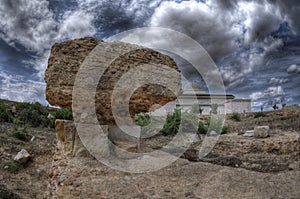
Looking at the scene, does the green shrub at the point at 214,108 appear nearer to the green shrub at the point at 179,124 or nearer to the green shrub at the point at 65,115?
the green shrub at the point at 179,124

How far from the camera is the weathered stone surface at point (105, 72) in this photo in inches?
187

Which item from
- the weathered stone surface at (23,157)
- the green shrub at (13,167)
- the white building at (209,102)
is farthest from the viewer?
the white building at (209,102)

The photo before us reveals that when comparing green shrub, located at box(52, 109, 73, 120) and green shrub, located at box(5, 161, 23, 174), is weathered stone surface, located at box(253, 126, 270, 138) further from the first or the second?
green shrub, located at box(52, 109, 73, 120)

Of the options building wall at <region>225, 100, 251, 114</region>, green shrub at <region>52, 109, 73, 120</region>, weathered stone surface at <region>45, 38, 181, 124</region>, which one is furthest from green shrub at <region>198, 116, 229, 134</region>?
building wall at <region>225, 100, 251, 114</region>

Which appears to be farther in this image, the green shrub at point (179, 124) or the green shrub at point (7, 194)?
the green shrub at point (179, 124)

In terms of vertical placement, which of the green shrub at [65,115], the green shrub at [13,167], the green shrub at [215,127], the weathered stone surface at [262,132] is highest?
the green shrub at [65,115]

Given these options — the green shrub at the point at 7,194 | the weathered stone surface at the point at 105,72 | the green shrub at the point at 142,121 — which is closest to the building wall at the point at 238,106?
the green shrub at the point at 142,121

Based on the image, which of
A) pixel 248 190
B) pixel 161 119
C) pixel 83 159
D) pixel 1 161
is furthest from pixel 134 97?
pixel 161 119

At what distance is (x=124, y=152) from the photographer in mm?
4914

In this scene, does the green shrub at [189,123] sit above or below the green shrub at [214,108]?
below

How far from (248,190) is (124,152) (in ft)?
7.00

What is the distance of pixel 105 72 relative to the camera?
15.8 ft

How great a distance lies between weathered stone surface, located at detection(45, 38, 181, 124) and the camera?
4.74 m

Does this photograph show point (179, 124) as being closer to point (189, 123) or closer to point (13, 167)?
point (189, 123)
